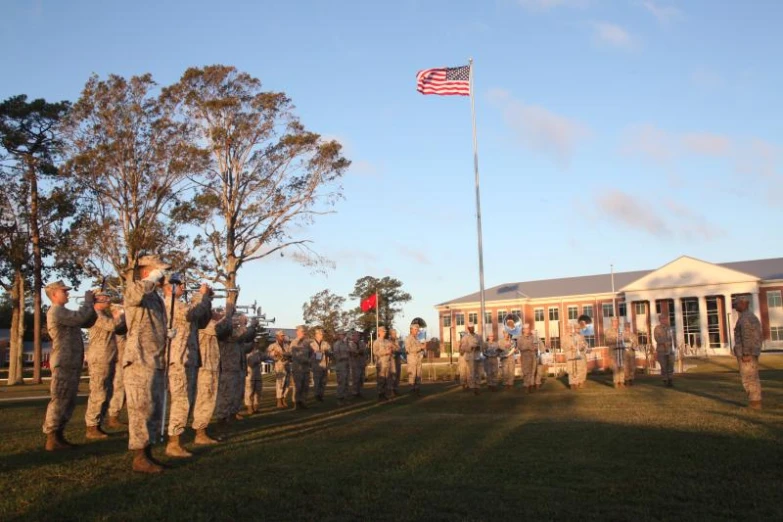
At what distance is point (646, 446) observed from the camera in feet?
27.6

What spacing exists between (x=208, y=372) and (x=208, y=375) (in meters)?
0.07

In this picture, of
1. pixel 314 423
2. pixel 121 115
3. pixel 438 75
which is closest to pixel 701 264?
pixel 438 75

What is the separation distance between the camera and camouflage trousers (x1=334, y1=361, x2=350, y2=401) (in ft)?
61.9

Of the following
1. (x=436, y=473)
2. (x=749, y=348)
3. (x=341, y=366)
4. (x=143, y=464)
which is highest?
(x=749, y=348)

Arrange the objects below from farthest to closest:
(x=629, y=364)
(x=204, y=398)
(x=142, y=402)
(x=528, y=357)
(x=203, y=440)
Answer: (x=629, y=364), (x=528, y=357), (x=204, y=398), (x=203, y=440), (x=142, y=402)

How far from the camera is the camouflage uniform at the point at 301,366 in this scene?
17634mm

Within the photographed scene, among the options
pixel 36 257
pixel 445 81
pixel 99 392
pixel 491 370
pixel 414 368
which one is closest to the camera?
pixel 99 392

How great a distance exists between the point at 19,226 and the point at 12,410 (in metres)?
23.2

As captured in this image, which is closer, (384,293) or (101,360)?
(101,360)

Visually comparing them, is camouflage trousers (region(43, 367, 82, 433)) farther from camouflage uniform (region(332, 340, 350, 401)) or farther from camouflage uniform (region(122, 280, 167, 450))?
camouflage uniform (region(332, 340, 350, 401))

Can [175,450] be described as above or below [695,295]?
below

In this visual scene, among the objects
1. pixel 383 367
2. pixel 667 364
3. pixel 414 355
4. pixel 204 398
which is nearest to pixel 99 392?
pixel 204 398

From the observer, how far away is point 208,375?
10.6 m

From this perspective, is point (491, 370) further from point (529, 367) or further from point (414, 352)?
point (414, 352)
